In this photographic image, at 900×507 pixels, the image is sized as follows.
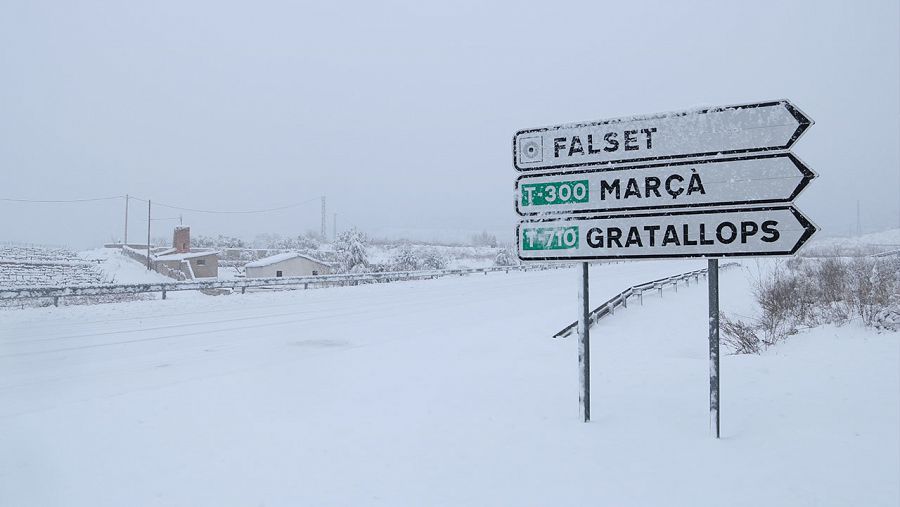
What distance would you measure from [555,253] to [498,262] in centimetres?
7950

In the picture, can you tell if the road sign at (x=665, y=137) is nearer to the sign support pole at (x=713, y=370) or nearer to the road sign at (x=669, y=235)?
the road sign at (x=669, y=235)

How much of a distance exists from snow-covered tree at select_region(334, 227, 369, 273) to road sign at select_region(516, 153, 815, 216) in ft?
185

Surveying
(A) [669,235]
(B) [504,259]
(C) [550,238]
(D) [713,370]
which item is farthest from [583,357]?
(B) [504,259]

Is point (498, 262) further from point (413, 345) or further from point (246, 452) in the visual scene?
point (246, 452)

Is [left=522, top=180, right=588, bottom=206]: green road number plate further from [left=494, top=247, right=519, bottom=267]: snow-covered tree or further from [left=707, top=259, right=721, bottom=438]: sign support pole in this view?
[left=494, top=247, right=519, bottom=267]: snow-covered tree

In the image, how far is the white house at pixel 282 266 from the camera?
53062 millimetres

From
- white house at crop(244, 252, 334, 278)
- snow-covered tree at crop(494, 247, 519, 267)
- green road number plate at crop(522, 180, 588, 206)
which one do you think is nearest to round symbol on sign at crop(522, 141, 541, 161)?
green road number plate at crop(522, 180, 588, 206)

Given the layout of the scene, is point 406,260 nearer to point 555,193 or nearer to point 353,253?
point 353,253

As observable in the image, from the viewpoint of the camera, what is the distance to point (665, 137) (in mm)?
5375

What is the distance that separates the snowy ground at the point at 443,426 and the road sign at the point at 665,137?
2.81 metres

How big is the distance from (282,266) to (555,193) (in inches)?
2034

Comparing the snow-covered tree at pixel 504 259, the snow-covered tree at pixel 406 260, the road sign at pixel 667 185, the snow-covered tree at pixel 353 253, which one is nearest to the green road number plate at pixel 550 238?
the road sign at pixel 667 185

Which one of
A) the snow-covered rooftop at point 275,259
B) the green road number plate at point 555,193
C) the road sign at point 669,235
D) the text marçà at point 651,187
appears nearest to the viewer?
the road sign at point 669,235

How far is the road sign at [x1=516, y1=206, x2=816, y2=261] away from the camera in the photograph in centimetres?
484
